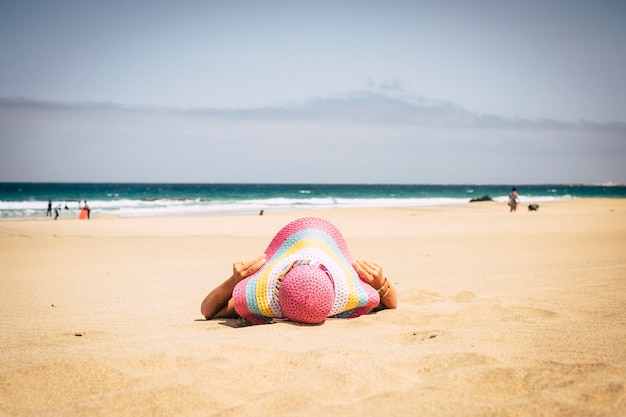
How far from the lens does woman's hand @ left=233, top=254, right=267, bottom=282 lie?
3707mm

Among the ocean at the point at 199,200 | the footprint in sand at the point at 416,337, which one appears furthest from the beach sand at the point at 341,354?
the ocean at the point at 199,200

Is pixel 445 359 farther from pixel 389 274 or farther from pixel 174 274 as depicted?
pixel 174 274

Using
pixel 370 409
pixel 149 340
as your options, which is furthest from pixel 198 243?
pixel 370 409

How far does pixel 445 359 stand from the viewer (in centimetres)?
262

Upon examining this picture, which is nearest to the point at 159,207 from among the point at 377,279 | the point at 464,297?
the point at 464,297

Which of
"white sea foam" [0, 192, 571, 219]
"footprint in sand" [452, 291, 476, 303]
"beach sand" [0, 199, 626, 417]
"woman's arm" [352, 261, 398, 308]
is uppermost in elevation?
"woman's arm" [352, 261, 398, 308]

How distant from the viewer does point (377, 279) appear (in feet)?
13.0

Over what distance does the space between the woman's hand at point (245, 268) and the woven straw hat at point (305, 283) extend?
0.04 meters

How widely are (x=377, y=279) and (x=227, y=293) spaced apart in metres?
1.27

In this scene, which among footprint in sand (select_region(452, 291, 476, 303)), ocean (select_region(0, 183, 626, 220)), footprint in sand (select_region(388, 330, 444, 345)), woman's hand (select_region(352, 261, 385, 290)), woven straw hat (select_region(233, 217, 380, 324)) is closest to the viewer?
footprint in sand (select_region(388, 330, 444, 345))

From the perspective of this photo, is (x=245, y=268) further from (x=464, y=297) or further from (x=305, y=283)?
(x=464, y=297)

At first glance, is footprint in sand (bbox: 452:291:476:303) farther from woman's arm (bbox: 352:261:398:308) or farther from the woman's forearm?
the woman's forearm

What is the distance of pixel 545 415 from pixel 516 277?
4.56 m

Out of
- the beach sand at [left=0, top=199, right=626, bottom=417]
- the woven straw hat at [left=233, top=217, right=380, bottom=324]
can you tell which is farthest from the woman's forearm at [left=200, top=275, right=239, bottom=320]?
the woven straw hat at [left=233, top=217, right=380, bottom=324]
